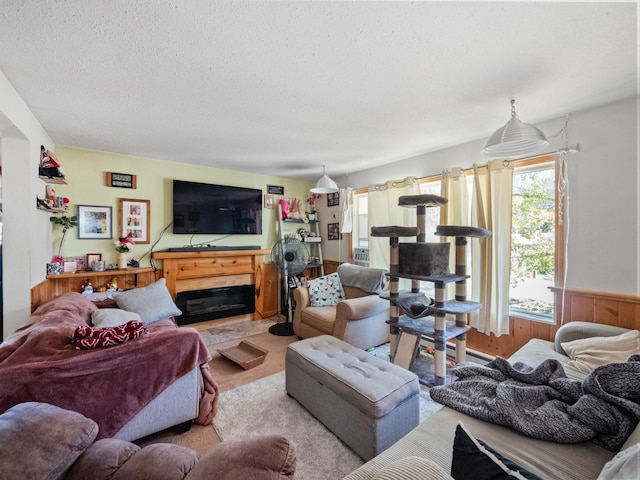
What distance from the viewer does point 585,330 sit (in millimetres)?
1898

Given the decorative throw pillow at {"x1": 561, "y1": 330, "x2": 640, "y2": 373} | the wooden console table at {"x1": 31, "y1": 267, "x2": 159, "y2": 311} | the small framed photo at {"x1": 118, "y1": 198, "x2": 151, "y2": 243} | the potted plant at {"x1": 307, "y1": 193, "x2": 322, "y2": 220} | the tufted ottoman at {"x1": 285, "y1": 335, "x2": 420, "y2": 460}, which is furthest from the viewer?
the potted plant at {"x1": 307, "y1": 193, "x2": 322, "y2": 220}

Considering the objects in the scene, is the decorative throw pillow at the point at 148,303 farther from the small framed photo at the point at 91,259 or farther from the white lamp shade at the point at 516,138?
the white lamp shade at the point at 516,138

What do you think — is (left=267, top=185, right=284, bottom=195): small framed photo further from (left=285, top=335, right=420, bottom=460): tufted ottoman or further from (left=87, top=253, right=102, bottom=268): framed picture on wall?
(left=285, top=335, right=420, bottom=460): tufted ottoman

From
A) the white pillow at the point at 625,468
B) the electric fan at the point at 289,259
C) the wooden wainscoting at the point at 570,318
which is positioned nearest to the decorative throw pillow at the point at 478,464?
the white pillow at the point at 625,468

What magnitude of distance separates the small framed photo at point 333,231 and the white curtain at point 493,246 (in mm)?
2116

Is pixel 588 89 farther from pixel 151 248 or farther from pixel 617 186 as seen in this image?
pixel 151 248

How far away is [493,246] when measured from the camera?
2525mm

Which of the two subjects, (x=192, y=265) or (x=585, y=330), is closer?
(x=585, y=330)

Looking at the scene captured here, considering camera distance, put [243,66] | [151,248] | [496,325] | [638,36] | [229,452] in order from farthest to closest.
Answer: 1. [151,248]
2. [496,325]
3. [243,66]
4. [638,36]
5. [229,452]

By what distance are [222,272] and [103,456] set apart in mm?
2984

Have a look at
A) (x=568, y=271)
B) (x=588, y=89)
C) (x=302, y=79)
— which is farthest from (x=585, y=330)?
(x=302, y=79)

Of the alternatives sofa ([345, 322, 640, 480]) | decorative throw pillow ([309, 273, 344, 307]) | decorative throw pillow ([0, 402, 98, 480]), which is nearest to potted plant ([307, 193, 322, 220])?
decorative throw pillow ([309, 273, 344, 307])

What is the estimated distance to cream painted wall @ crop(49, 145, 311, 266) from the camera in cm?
297

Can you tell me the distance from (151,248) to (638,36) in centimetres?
432
